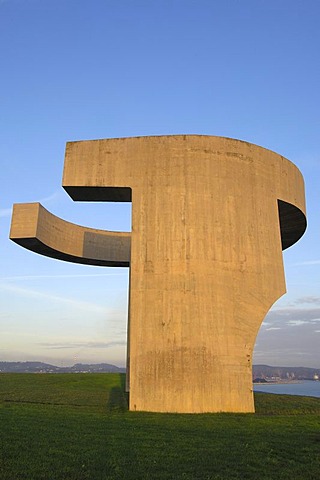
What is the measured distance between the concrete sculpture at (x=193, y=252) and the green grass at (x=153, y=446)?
1050mm

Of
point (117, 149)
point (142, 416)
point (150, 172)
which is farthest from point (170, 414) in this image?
point (117, 149)

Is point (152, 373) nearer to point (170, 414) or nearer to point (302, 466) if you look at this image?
point (170, 414)

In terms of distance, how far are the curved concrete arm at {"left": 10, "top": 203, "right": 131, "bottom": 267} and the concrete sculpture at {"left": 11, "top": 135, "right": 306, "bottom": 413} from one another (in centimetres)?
278

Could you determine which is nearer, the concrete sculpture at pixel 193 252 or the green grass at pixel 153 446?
the green grass at pixel 153 446

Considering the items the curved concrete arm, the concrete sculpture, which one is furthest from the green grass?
the curved concrete arm

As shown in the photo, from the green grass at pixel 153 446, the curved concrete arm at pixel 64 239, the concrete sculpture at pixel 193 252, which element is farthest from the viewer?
the curved concrete arm at pixel 64 239

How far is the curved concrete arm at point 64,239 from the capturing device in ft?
50.4

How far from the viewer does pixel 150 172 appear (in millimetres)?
12961

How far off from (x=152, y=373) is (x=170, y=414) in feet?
3.75

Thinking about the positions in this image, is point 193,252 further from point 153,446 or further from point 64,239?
point 64,239

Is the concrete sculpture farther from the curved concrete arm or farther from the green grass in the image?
the curved concrete arm

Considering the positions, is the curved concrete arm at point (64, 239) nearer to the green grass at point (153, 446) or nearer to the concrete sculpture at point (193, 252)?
the concrete sculpture at point (193, 252)

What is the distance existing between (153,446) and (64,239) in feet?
46.8

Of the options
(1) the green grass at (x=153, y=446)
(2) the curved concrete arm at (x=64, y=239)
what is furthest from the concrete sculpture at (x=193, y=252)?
(2) the curved concrete arm at (x=64, y=239)
